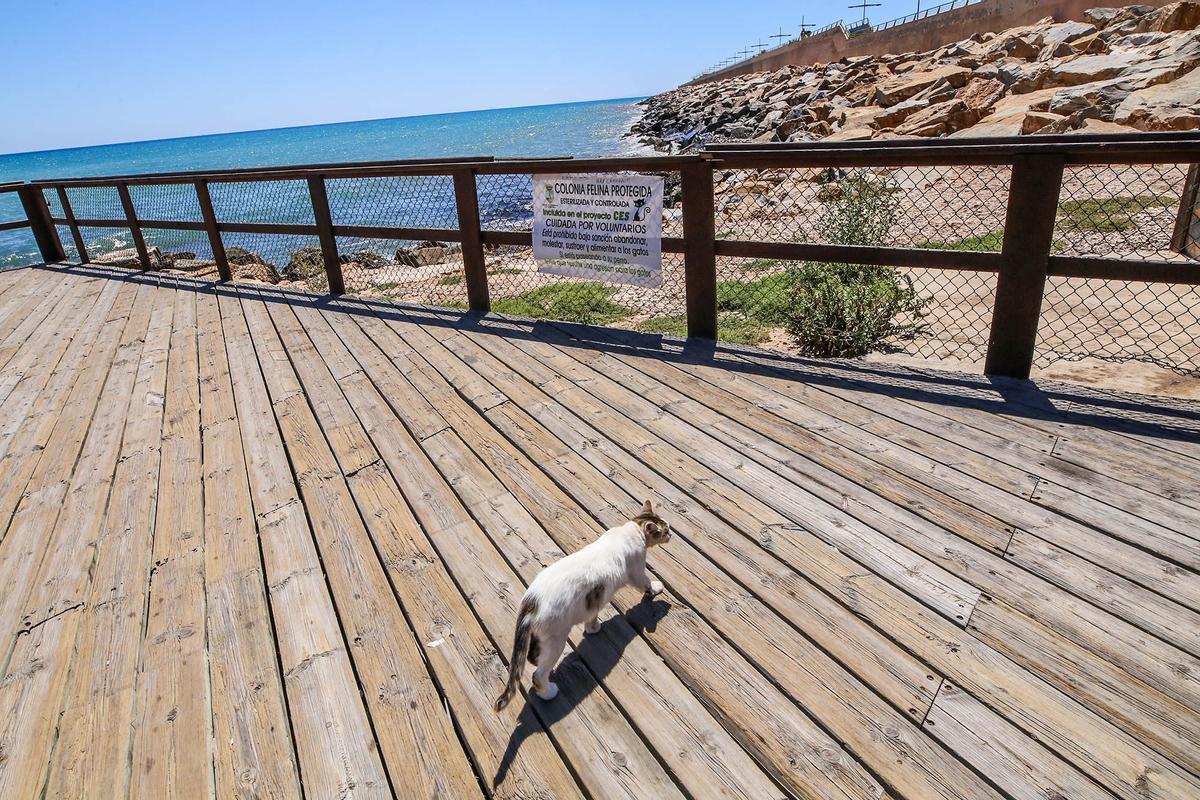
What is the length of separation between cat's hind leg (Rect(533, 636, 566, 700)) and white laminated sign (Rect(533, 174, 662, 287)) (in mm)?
3234

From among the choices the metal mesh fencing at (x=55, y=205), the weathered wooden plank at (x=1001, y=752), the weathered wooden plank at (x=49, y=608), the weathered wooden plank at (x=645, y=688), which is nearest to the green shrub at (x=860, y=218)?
the weathered wooden plank at (x=645, y=688)

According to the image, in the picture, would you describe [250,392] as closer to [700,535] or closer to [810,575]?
[700,535]

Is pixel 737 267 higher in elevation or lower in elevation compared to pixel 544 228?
lower

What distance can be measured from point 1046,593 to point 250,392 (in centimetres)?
447

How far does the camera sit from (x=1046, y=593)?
220cm

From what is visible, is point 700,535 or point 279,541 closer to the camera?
point 700,535

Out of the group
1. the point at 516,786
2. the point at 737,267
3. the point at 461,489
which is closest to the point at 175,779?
the point at 516,786

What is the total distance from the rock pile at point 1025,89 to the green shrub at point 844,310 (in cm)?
361

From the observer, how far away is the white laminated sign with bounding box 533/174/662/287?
4.65 metres

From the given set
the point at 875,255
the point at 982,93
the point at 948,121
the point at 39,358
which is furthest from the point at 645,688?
the point at 982,93

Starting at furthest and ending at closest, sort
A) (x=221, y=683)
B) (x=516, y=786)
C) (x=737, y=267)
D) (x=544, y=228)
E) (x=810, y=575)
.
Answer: (x=737, y=267)
(x=544, y=228)
(x=810, y=575)
(x=221, y=683)
(x=516, y=786)

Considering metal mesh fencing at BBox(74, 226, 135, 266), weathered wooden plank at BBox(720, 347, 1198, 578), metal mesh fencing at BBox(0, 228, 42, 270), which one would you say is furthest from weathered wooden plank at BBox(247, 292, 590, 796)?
metal mesh fencing at BBox(0, 228, 42, 270)

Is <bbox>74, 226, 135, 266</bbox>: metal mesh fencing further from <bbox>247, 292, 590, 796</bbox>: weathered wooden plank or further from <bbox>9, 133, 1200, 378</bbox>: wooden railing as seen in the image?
<bbox>247, 292, 590, 796</bbox>: weathered wooden plank

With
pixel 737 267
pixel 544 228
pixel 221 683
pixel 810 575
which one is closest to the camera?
pixel 221 683
